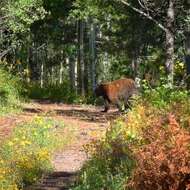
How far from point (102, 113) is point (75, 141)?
7.64 metres

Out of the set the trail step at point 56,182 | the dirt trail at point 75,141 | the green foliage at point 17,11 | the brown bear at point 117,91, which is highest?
the green foliage at point 17,11

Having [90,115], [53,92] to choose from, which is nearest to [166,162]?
[90,115]

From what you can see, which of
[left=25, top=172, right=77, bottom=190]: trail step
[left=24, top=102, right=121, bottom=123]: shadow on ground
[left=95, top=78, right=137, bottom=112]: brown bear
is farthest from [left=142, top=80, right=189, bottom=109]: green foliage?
[left=95, top=78, right=137, bottom=112]: brown bear

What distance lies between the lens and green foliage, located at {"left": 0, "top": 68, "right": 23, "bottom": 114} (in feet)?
75.2

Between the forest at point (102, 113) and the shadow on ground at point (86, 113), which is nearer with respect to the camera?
the forest at point (102, 113)

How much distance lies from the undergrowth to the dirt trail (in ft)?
2.73

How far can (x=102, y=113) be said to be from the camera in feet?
77.2

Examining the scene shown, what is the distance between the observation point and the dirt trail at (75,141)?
10.9 m

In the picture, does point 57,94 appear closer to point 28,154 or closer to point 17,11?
point 17,11

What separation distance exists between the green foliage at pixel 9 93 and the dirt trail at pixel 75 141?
0.47 m

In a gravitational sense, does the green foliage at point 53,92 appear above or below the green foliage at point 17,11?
below

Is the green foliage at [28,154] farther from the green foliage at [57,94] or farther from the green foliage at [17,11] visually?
the green foliage at [57,94]

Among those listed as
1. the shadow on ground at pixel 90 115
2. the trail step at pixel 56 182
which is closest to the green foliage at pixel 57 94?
the shadow on ground at pixel 90 115

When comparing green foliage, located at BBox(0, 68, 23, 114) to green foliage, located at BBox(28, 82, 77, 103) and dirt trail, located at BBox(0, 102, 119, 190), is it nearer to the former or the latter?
dirt trail, located at BBox(0, 102, 119, 190)
